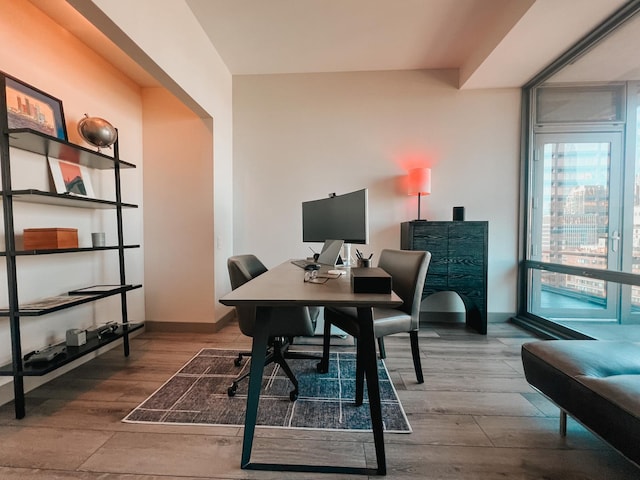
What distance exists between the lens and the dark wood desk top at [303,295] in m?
1.05

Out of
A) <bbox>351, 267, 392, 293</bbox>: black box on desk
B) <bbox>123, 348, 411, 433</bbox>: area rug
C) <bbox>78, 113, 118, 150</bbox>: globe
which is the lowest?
<bbox>123, 348, 411, 433</bbox>: area rug

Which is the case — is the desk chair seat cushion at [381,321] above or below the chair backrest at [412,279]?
below

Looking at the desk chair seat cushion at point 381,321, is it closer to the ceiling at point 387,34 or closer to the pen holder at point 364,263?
the pen holder at point 364,263

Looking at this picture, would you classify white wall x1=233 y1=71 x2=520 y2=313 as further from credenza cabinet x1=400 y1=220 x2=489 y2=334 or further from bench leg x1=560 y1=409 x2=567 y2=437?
bench leg x1=560 y1=409 x2=567 y2=437

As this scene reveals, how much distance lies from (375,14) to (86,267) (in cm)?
312

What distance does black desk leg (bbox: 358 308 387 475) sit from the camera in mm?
1129

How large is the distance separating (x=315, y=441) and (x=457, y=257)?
2152mm

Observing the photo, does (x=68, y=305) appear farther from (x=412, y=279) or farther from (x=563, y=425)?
(x=563, y=425)

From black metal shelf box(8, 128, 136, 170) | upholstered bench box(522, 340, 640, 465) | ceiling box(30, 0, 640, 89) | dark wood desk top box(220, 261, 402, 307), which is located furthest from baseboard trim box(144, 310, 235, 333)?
upholstered bench box(522, 340, 640, 465)

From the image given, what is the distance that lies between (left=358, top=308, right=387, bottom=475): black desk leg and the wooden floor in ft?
0.37

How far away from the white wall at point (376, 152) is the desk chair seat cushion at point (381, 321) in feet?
4.71

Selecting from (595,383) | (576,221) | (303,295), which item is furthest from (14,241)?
(576,221)

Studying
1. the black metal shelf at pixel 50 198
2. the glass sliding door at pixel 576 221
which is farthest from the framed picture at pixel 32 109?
the glass sliding door at pixel 576 221

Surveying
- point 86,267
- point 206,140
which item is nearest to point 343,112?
point 206,140
